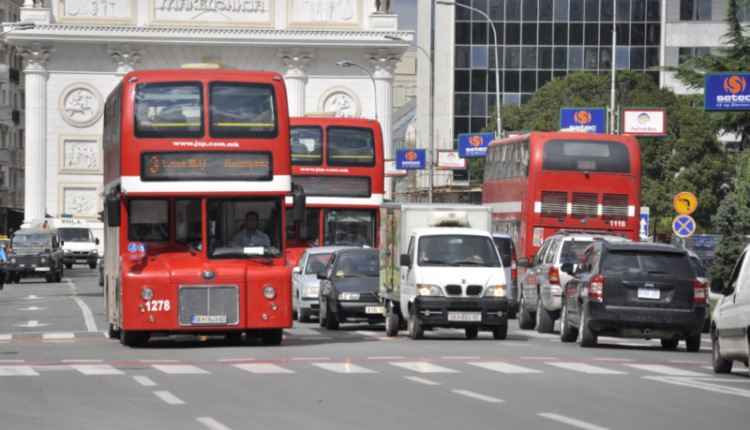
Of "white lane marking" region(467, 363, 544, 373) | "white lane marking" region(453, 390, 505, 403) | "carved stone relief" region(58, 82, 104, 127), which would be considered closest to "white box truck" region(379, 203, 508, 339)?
"white lane marking" region(467, 363, 544, 373)

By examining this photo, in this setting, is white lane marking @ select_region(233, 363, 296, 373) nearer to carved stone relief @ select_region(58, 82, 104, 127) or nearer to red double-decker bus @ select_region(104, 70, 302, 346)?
red double-decker bus @ select_region(104, 70, 302, 346)

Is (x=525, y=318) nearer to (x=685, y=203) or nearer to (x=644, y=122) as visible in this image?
(x=685, y=203)

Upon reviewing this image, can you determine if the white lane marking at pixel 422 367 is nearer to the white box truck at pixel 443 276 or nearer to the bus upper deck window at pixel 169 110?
the white box truck at pixel 443 276

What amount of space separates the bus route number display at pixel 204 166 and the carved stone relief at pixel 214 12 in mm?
52808

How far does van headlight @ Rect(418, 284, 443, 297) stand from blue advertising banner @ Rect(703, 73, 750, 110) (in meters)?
13.6

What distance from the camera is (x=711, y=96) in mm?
33062

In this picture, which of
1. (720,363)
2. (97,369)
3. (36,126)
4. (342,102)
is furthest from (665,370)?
(36,126)

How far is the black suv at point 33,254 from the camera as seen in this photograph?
5088 centimetres

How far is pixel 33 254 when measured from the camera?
51156 mm

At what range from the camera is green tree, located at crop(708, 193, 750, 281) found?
4298 cm

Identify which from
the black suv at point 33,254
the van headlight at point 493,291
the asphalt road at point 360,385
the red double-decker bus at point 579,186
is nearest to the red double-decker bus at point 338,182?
the red double-decker bus at point 579,186

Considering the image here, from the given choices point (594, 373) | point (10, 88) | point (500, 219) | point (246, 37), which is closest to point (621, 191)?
point (500, 219)

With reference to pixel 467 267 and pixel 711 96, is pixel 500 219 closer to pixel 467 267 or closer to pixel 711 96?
pixel 711 96

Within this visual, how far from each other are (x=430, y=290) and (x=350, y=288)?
3.69 m
